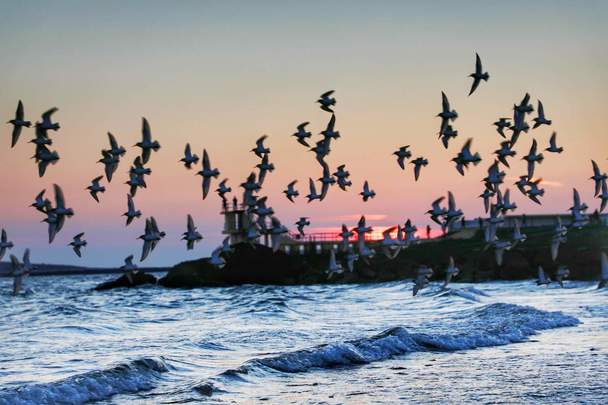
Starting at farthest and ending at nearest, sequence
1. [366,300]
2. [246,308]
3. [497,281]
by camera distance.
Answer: [497,281] → [366,300] → [246,308]

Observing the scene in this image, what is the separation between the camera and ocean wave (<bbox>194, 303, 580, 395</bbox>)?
23.6 meters

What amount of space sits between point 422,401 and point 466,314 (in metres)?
21.3

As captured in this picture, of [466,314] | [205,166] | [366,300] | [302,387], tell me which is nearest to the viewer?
[302,387]

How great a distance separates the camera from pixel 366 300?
54.9 meters

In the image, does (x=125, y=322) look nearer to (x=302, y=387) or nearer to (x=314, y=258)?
(x=302, y=387)

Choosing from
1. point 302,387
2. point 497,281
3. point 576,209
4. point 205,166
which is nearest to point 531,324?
point 576,209

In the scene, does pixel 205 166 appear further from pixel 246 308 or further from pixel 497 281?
pixel 497 281

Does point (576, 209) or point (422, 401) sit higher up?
point (576, 209)

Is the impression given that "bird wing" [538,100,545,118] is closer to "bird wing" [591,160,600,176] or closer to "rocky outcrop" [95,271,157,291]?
"bird wing" [591,160,600,176]

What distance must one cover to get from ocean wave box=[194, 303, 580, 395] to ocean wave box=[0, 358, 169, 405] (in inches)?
72.2

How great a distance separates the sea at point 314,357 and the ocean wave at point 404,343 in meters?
0.05

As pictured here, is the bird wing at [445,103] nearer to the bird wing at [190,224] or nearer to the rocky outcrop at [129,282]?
the bird wing at [190,224]

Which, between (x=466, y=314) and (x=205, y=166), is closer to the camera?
(x=205, y=166)

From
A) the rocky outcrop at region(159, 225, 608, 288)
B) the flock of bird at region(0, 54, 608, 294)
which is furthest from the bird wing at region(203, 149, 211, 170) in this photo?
the rocky outcrop at region(159, 225, 608, 288)
